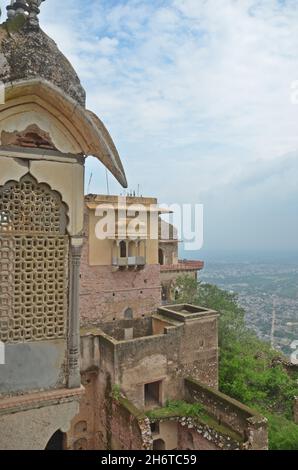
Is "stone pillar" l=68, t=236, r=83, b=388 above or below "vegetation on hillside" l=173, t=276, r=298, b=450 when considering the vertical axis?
above

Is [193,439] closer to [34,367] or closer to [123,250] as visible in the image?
[123,250]

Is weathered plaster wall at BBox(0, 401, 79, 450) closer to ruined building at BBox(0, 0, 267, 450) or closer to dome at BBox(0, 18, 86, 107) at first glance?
Result: ruined building at BBox(0, 0, 267, 450)

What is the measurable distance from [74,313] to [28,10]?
3.63 metres

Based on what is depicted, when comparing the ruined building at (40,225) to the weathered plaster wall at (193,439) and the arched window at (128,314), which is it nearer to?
the weathered plaster wall at (193,439)

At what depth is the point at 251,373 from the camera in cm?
1720

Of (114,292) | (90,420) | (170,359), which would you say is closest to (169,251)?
(114,292)

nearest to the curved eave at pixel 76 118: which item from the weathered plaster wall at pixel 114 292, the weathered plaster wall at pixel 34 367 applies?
the weathered plaster wall at pixel 34 367

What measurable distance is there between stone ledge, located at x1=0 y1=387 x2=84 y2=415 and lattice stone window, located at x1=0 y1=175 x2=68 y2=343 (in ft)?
2.08

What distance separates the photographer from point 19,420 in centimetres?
418

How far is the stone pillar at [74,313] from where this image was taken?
4.59 metres

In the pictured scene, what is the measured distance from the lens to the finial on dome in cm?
421

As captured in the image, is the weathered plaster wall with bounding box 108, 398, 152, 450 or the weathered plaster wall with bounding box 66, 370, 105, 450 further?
the weathered plaster wall with bounding box 66, 370, 105, 450

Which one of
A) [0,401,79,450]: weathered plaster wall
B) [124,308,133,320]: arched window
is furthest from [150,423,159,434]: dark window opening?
[0,401,79,450]: weathered plaster wall

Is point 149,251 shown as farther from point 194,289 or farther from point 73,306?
point 73,306
